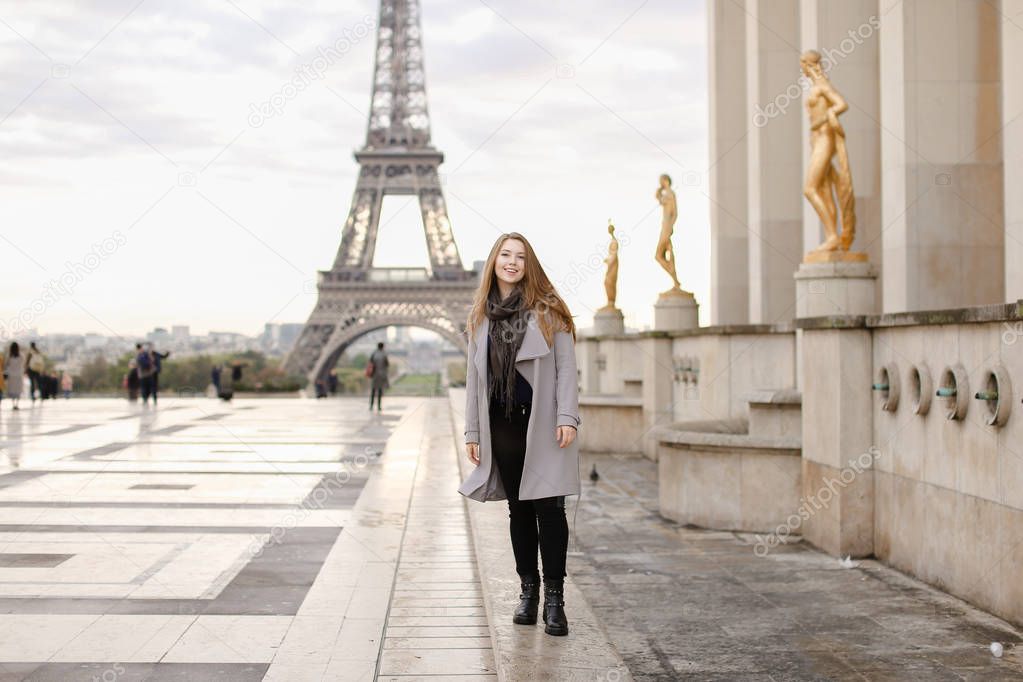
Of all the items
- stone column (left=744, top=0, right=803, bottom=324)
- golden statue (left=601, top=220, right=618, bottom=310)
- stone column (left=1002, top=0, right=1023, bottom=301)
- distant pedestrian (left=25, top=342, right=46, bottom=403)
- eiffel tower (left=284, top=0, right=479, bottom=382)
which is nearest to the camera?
stone column (left=1002, top=0, right=1023, bottom=301)

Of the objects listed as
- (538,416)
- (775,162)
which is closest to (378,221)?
(775,162)

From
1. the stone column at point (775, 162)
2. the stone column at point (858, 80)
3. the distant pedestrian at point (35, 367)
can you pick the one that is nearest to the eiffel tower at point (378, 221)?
the distant pedestrian at point (35, 367)

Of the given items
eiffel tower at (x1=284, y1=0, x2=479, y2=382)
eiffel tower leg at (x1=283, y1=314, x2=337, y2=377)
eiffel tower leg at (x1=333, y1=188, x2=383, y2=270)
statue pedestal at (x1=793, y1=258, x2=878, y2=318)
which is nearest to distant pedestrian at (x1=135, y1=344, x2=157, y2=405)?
statue pedestal at (x1=793, y1=258, x2=878, y2=318)

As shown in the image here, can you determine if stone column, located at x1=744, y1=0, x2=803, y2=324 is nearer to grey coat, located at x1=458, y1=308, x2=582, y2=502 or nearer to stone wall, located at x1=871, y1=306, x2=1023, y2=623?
stone wall, located at x1=871, y1=306, x2=1023, y2=623

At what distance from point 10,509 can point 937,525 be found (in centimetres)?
771

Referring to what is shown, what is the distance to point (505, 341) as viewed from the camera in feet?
18.6

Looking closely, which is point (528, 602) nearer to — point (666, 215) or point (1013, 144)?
point (1013, 144)

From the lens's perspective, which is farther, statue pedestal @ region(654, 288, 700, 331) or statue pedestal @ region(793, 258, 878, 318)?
statue pedestal @ region(654, 288, 700, 331)

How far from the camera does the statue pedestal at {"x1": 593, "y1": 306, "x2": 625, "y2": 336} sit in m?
24.8

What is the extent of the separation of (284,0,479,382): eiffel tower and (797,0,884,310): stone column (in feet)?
149

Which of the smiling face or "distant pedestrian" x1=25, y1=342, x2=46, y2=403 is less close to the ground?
the smiling face

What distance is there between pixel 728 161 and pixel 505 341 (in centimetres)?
1893

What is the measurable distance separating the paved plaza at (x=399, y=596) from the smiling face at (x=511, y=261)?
1716 mm

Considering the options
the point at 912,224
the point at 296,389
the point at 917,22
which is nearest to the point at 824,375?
the point at 912,224
